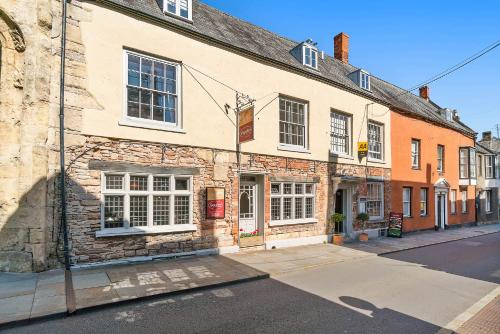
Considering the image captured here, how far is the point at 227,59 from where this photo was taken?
11797mm

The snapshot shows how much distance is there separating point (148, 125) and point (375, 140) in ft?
43.8

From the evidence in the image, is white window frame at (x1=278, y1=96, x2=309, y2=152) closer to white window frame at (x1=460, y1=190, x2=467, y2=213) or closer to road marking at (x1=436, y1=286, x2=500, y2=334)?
road marking at (x1=436, y1=286, x2=500, y2=334)

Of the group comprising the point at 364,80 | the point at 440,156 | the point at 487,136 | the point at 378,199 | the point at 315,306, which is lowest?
the point at 315,306

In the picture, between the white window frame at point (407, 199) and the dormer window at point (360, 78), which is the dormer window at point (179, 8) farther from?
the white window frame at point (407, 199)

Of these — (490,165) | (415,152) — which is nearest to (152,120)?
(415,152)

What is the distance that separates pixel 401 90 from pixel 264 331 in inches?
948

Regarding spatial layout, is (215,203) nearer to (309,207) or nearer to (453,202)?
(309,207)

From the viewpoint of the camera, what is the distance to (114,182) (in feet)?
30.1

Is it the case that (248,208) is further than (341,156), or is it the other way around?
(341,156)

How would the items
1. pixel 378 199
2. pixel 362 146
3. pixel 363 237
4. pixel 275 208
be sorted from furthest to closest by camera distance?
1. pixel 378 199
2. pixel 362 146
3. pixel 363 237
4. pixel 275 208

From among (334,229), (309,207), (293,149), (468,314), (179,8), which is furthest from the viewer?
(334,229)

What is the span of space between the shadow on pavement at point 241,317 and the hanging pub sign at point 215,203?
379 centimetres

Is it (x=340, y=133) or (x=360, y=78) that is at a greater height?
(x=360, y=78)

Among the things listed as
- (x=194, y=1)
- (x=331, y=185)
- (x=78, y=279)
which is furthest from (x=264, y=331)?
(x=194, y=1)
